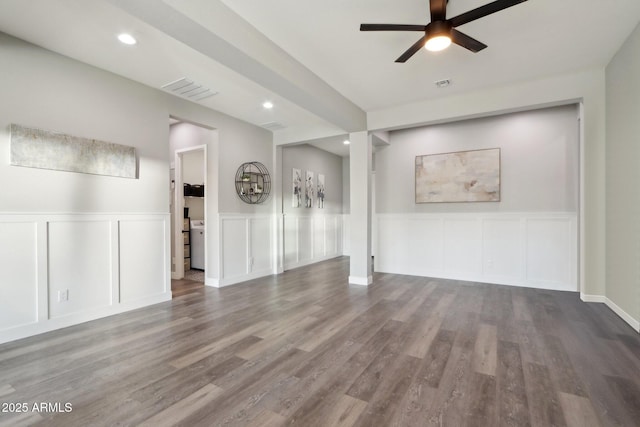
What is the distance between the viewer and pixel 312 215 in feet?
Answer: 22.5

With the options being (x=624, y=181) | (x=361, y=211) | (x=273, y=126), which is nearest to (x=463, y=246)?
(x=361, y=211)

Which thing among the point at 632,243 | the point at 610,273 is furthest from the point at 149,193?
the point at 610,273

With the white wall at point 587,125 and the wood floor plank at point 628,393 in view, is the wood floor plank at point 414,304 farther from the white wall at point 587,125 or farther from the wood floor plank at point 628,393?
the white wall at point 587,125

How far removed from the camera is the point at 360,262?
4.68 meters

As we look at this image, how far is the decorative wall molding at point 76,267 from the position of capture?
263cm

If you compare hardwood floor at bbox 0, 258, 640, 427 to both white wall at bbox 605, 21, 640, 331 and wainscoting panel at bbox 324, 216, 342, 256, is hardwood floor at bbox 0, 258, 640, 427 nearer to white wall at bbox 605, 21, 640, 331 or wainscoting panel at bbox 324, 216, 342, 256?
white wall at bbox 605, 21, 640, 331

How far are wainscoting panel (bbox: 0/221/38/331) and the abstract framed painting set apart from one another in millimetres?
5051

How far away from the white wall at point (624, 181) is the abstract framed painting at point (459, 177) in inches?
56.0

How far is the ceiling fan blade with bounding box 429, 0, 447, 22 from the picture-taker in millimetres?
2061

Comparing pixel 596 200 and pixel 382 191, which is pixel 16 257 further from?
pixel 596 200

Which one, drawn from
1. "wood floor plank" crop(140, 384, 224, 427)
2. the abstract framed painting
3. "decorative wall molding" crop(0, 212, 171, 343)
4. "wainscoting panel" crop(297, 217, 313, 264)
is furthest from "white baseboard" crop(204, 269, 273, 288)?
the abstract framed painting

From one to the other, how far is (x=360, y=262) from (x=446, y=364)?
2.54m

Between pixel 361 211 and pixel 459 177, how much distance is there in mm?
1724

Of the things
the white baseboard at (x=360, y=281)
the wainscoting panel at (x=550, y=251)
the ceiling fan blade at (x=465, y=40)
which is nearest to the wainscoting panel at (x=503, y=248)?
the wainscoting panel at (x=550, y=251)
